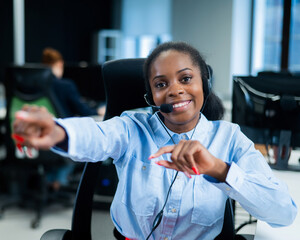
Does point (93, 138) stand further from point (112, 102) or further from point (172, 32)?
point (172, 32)

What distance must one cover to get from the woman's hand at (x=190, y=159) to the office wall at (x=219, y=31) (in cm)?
454

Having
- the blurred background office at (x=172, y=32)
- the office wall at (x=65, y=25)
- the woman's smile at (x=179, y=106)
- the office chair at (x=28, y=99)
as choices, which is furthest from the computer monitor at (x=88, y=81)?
the office wall at (x=65, y=25)

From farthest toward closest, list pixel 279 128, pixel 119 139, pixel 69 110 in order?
pixel 69 110
pixel 279 128
pixel 119 139

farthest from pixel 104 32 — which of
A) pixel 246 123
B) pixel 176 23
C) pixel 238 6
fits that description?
pixel 246 123

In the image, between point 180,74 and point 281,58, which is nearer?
point 180,74

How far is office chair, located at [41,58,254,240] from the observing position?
115 cm

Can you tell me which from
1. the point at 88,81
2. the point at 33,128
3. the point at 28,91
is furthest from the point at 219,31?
the point at 33,128

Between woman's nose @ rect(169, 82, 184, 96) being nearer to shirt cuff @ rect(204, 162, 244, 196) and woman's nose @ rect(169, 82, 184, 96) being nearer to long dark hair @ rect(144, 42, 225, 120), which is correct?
long dark hair @ rect(144, 42, 225, 120)

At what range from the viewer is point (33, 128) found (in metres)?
0.68

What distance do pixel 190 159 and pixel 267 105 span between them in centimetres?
76

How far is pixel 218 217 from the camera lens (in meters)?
1.03

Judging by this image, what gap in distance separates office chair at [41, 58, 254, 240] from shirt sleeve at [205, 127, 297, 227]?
0.39 meters

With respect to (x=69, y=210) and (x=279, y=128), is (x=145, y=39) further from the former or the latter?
(x=279, y=128)

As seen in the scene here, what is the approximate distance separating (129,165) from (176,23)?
4976mm
